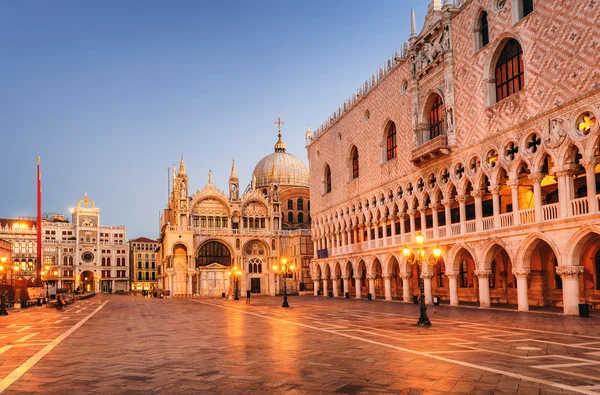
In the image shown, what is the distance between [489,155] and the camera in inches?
1152

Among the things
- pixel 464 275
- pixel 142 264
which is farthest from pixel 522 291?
pixel 142 264

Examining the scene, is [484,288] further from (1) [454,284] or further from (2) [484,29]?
(2) [484,29]

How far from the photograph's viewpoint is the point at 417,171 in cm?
3653

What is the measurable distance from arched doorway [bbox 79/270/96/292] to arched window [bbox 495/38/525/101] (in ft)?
300

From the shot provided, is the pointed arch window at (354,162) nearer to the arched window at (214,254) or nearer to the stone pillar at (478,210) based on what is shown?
the stone pillar at (478,210)

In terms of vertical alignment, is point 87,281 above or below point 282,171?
below

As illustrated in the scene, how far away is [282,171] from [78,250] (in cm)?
4358

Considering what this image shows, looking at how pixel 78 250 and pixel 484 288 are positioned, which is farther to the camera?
pixel 78 250

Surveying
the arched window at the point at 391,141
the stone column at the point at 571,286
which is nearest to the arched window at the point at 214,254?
the arched window at the point at 391,141

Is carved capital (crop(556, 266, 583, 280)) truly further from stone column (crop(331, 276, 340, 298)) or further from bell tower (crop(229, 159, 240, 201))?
bell tower (crop(229, 159, 240, 201))

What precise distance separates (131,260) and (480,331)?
104091 millimetres

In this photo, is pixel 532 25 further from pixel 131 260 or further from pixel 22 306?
pixel 131 260

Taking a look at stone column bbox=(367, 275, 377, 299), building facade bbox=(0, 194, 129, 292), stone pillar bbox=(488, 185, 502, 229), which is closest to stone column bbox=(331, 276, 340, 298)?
stone column bbox=(367, 275, 377, 299)

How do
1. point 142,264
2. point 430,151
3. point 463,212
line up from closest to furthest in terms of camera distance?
point 463,212
point 430,151
point 142,264
